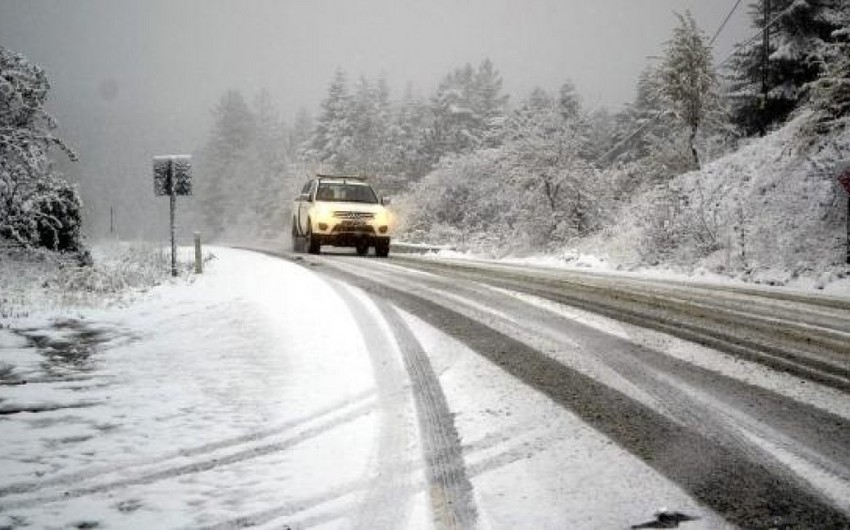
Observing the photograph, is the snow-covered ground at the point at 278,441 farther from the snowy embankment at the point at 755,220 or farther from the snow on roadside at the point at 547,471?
the snowy embankment at the point at 755,220

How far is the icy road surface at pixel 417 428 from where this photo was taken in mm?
2578

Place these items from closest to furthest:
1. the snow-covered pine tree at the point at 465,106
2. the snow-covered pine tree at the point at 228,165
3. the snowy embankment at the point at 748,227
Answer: the snowy embankment at the point at 748,227
the snow-covered pine tree at the point at 465,106
the snow-covered pine tree at the point at 228,165

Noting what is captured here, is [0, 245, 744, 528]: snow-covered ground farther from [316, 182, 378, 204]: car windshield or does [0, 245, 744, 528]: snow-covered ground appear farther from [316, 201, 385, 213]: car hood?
[316, 182, 378, 204]: car windshield

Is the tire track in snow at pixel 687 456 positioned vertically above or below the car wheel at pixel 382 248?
below

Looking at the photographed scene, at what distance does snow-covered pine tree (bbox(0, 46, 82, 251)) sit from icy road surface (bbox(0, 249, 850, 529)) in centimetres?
944

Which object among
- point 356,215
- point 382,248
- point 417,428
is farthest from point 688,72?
point 417,428

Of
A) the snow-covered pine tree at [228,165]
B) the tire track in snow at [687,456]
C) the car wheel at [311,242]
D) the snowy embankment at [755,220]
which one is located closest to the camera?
the tire track in snow at [687,456]

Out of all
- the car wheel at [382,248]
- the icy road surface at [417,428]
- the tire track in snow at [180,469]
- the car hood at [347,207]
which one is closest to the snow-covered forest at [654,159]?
the car wheel at [382,248]

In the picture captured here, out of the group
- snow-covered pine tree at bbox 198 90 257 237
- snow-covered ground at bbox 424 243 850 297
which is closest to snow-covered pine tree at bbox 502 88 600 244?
snow-covered ground at bbox 424 243 850 297

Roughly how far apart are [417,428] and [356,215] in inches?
561

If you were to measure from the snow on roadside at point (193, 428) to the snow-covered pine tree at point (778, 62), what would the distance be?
2567cm

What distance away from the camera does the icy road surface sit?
8.46 ft

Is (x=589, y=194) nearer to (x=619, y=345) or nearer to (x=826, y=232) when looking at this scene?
(x=826, y=232)

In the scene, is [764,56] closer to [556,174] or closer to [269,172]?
[556,174]
